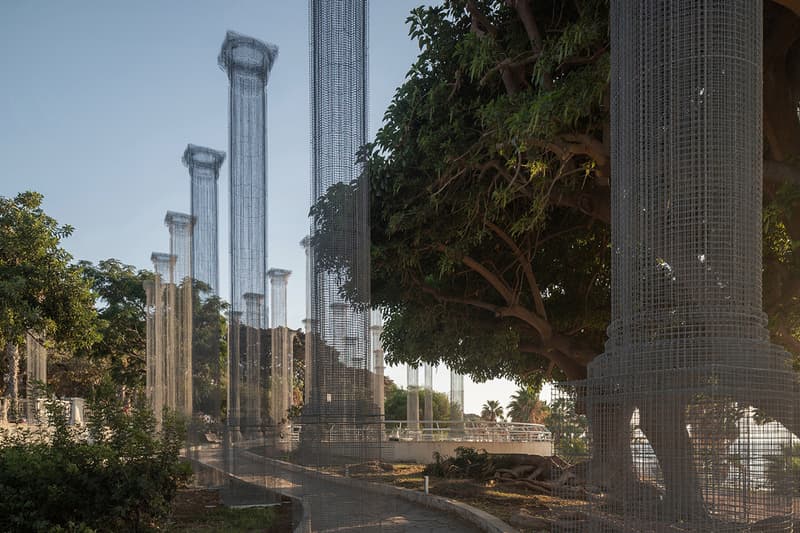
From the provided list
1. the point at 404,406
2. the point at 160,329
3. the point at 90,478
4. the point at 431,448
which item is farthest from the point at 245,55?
the point at 404,406

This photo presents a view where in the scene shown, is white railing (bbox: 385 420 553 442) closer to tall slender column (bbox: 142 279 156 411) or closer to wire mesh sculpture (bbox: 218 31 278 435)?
tall slender column (bbox: 142 279 156 411)

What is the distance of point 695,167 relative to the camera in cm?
607

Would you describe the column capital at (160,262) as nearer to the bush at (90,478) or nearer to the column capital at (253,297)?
the column capital at (253,297)

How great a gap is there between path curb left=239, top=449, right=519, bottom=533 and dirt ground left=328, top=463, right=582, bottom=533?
0.13m

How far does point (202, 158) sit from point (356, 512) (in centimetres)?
1293

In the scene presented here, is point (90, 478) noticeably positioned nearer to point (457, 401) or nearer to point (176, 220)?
point (176, 220)

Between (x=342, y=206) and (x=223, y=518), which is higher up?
(x=342, y=206)

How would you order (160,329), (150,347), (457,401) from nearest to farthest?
(160,329)
(150,347)
(457,401)

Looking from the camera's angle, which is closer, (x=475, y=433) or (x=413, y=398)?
(x=475, y=433)

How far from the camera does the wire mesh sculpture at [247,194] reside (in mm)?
14500

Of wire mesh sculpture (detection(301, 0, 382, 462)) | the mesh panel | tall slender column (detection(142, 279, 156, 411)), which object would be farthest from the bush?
the mesh panel

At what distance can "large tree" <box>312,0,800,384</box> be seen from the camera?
908cm

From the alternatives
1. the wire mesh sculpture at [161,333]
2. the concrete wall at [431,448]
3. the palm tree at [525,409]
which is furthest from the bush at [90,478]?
the palm tree at [525,409]

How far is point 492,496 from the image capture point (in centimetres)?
1537
